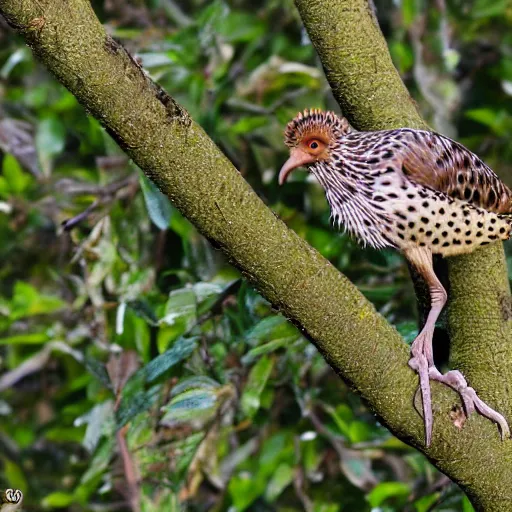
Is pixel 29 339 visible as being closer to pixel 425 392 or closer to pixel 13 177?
pixel 13 177

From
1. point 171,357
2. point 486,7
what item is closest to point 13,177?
point 171,357

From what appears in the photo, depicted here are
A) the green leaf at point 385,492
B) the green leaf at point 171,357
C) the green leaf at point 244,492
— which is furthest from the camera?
the green leaf at point 244,492

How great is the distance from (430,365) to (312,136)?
0.57 meters

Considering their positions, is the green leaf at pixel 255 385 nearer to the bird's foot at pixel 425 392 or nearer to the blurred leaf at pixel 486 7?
the bird's foot at pixel 425 392

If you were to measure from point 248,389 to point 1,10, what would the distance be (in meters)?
1.33

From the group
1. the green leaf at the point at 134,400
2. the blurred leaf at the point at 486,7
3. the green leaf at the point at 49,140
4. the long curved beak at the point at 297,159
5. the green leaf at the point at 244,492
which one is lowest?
the green leaf at the point at 244,492

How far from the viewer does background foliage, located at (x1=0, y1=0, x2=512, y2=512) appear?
241cm

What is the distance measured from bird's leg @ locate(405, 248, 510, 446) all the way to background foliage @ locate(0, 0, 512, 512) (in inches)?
13.9

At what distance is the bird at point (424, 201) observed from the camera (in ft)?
5.93

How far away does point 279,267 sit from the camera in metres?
1.55

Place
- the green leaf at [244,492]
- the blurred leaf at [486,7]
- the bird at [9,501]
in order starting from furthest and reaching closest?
the blurred leaf at [486,7] < the green leaf at [244,492] < the bird at [9,501]

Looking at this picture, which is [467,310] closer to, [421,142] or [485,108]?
[421,142]

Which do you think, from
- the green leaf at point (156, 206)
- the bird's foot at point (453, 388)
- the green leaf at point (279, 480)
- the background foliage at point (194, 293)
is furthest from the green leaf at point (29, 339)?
the bird's foot at point (453, 388)

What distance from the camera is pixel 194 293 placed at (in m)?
2.34
